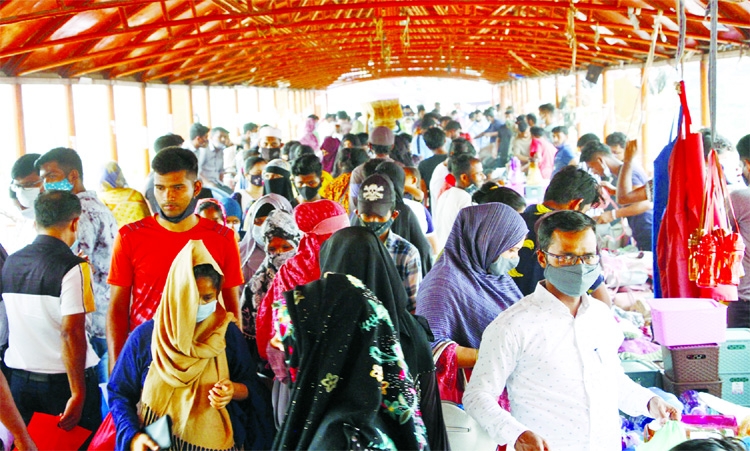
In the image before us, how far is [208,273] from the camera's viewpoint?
3.06 meters

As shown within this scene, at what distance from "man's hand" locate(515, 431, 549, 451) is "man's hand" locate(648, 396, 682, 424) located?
0.53 meters

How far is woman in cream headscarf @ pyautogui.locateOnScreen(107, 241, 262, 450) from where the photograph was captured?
2.90m

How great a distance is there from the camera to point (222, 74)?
18.9m

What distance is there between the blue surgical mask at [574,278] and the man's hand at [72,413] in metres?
2.18

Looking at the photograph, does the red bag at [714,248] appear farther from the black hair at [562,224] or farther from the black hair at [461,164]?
the black hair at [461,164]

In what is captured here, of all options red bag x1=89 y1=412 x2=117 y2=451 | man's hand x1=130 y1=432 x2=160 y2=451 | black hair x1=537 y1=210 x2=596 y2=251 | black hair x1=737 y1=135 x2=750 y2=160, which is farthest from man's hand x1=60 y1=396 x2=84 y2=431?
black hair x1=737 y1=135 x2=750 y2=160

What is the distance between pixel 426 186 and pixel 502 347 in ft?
19.6

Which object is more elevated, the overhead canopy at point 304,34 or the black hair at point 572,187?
the overhead canopy at point 304,34

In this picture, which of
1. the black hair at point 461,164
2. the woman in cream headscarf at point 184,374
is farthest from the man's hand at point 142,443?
the black hair at point 461,164

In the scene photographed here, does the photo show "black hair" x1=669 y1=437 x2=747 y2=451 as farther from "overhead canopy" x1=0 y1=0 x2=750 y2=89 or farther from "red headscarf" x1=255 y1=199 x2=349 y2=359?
"overhead canopy" x1=0 y1=0 x2=750 y2=89

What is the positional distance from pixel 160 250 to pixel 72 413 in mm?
837

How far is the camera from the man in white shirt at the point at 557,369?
8.91ft

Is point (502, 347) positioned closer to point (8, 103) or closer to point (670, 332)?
point (670, 332)

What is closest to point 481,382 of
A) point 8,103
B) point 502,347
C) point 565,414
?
point 502,347
